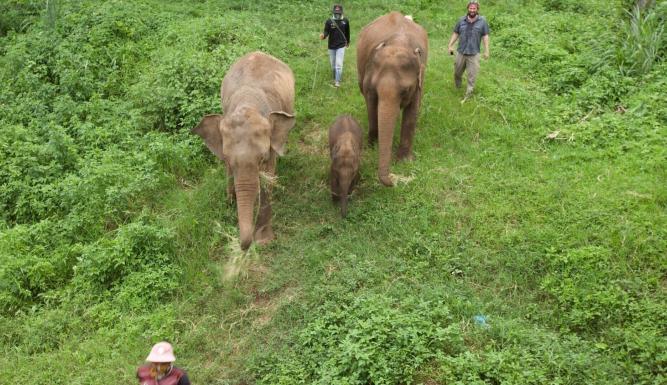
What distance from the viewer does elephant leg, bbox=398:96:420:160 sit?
9.07 metres

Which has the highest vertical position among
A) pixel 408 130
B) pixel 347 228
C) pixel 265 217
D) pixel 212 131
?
pixel 212 131

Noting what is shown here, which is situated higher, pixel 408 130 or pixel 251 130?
pixel 251 130

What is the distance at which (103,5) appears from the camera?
1424 cm

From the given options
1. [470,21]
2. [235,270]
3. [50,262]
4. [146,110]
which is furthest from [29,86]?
[470,21]

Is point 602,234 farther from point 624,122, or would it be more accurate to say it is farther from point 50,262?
point 50,262

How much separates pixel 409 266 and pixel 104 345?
3.57m

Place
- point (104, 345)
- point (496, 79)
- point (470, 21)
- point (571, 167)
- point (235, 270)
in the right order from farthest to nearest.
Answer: point (496, 79)
point (470, 21)
point (571, 167)
point (235, 270)
point (104, 345)

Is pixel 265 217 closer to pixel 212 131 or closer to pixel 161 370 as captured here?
pixel 212 131

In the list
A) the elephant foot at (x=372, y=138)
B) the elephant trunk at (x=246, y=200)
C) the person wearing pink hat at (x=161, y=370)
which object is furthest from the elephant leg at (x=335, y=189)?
the person wearing pink hat at (x=161, y=370)

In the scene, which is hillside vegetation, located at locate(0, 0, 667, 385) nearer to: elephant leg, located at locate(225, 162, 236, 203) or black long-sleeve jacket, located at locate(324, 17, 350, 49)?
elephant leg, located at locate(225, 162, 236, 203)

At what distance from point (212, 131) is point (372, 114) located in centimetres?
261

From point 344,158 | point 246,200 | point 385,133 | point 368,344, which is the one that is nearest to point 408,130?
point 385,133

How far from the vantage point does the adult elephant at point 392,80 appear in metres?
8.14

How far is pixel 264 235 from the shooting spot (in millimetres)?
8180
